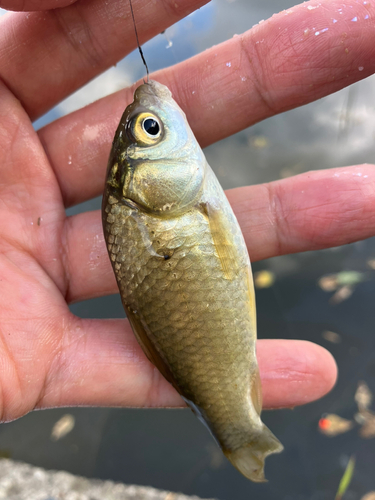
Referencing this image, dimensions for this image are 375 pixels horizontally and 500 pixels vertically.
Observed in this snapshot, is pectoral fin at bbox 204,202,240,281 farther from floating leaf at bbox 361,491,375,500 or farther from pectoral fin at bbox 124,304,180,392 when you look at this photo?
floating leaf at bbox 361,491,375,500

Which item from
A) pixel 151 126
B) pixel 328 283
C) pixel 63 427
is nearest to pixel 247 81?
pixel 151 126

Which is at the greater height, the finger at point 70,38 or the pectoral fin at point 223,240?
the finger at point 70,38

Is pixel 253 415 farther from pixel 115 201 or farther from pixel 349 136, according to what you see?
pixel 349 136

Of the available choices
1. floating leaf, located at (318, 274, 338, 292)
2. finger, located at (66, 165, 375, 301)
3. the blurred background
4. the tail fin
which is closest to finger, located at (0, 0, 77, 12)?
finger, located at (66, 165, 375, 301)

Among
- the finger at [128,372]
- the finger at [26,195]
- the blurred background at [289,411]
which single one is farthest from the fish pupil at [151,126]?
the blurred background at [289,411]

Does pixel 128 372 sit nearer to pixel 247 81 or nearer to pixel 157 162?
pixel 157 162

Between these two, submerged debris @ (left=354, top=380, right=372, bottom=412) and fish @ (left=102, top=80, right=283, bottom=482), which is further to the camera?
submerged debris @ (left=354, top=380, right=372, bottom=412)

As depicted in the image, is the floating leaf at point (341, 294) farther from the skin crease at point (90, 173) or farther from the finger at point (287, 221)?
the finger at point (287, 221)
